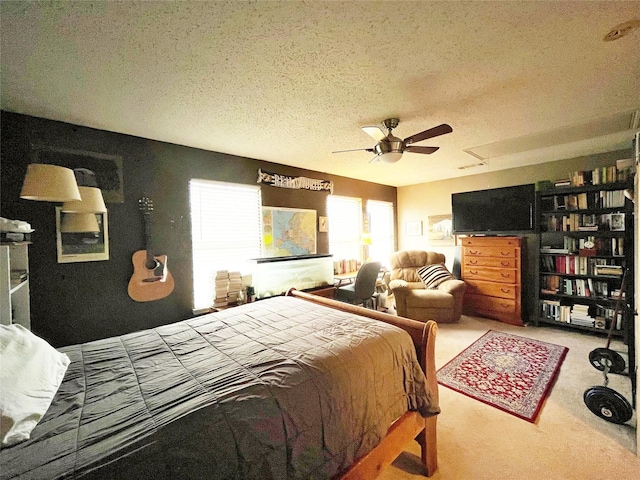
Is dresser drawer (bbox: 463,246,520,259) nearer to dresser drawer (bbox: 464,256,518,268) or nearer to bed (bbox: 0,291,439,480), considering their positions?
dresser drawer (bbox: 464,256,518,268)

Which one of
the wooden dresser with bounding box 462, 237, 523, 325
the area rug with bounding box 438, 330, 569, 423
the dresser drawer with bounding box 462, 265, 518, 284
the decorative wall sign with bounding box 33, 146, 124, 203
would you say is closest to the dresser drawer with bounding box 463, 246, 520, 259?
the wooden dresser with bounding box 462, 237, 523, 325

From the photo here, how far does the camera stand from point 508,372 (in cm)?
249

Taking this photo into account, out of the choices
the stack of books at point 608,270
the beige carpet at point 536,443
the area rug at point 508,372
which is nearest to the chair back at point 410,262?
the area rug at point 508,372

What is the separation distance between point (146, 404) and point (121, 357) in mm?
555

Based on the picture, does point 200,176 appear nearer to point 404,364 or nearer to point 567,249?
point 404,364

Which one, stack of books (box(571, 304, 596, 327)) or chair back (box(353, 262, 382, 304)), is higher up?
chair back (box(353, 262, 382, 304))

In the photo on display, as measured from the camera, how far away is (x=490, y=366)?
8.57 feet

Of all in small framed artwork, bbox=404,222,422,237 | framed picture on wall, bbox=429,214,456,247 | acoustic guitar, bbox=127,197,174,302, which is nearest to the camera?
acoustic guitar, bbox=127,197,174,302

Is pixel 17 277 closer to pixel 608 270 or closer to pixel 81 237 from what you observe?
pixel 81 237

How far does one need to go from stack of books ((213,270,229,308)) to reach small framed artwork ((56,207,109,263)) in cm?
105

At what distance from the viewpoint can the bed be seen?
2.59 ft

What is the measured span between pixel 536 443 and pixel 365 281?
83.4 inches

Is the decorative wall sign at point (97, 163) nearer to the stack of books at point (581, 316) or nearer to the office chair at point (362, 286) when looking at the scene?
the office chair at point (362, 286)

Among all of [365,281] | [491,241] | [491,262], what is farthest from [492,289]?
[365,281]
